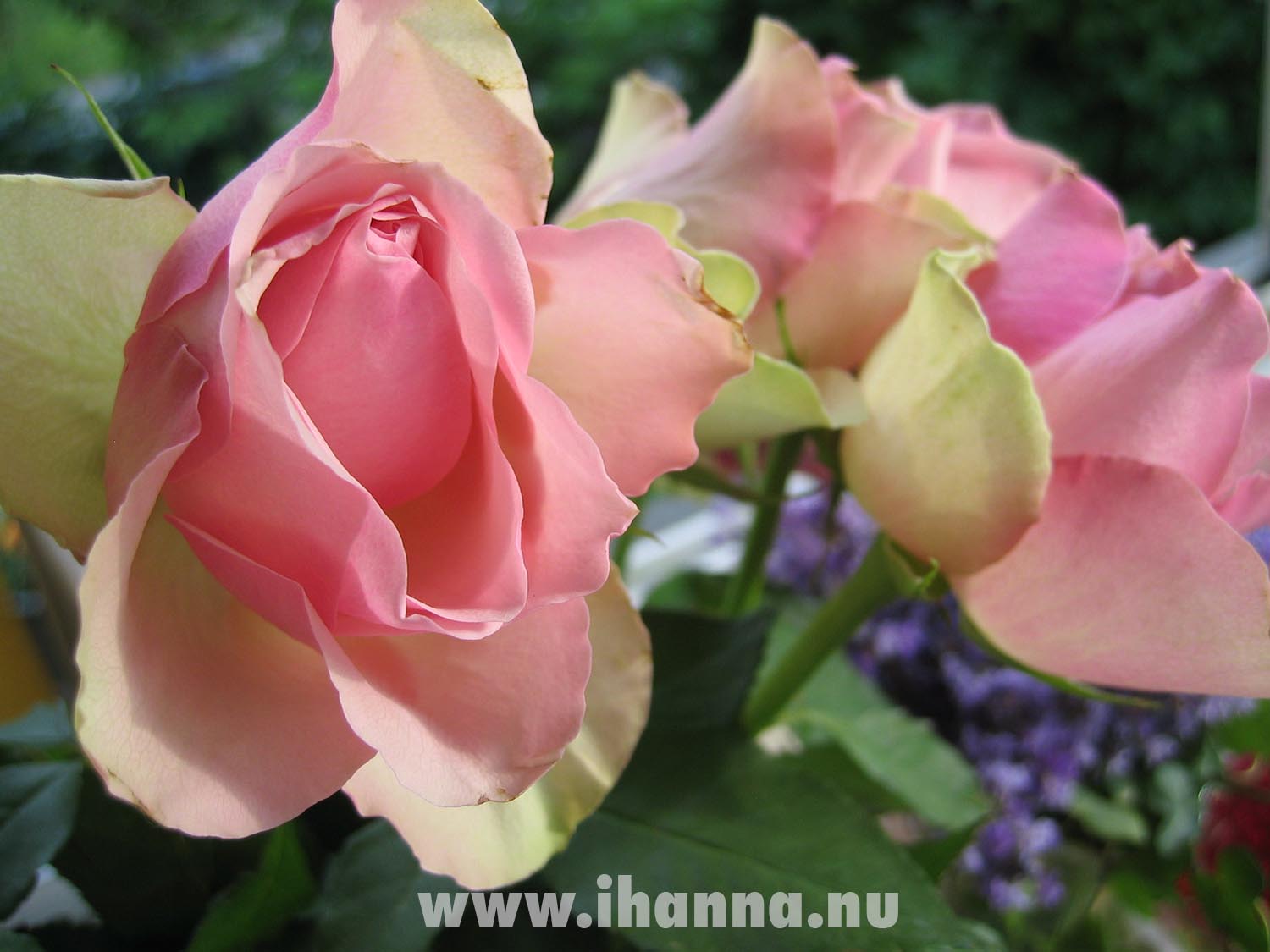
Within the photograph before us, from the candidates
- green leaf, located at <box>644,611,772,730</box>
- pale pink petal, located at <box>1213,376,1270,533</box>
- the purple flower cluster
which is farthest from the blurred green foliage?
pale pink petal, located at <box>1213,376,1270,533</box>

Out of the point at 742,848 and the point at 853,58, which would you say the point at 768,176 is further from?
the point at 853,58

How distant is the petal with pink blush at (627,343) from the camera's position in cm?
18

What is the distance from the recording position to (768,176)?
25 centimetres

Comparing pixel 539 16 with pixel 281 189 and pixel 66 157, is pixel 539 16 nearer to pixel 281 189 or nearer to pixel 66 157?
pixel 66 157

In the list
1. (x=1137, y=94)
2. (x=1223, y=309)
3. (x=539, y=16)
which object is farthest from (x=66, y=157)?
(x=1137, y=94)

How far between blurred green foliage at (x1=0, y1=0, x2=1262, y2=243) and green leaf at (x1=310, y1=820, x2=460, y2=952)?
50.1 inches

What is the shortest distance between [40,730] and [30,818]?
65 millimetres

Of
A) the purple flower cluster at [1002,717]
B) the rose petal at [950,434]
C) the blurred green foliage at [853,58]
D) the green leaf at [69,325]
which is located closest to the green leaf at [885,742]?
the purple flower cluster at [1002,717]

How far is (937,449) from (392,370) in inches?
4.6

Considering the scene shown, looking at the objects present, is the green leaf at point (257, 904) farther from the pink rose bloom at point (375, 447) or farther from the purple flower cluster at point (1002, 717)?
the purple flower cluster at point (1002, 717)

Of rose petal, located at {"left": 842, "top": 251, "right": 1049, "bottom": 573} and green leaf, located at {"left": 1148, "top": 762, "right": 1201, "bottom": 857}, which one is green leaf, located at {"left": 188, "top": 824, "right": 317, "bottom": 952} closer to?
rose petal, located at {"left": 842, "top": 251, "right": 1049, "bottom": 573}

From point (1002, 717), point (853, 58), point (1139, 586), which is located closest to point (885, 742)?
point (1002, 717)

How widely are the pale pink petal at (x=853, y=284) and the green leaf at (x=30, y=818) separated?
0.63ft

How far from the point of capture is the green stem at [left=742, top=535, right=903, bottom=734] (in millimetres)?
275
